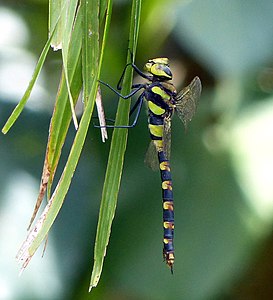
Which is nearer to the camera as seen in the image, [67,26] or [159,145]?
[67,26]

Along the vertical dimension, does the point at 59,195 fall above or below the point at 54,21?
below

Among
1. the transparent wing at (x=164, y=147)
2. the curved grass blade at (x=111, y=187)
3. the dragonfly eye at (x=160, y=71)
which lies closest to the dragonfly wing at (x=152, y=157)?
the transparent wing at (x=164, y=147)

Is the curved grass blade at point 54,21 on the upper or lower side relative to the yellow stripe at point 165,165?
upper

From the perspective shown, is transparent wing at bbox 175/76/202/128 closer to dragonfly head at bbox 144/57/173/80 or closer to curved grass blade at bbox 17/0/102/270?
dragonfly head at bbox 144/57/173/80

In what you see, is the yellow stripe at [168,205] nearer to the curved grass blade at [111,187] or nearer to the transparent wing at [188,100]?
the transparent wing at [188,100]

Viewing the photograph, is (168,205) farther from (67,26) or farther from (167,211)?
(67,26)

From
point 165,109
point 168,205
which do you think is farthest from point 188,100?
point 168,205

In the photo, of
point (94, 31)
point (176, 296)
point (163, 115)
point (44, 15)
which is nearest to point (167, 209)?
point (163, 115)
